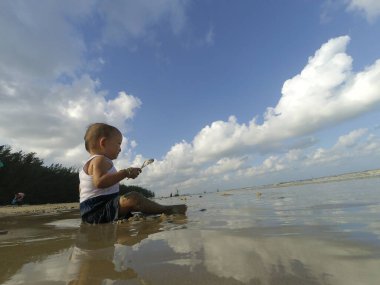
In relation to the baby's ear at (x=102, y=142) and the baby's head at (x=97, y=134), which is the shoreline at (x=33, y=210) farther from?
the baby's ear at (x=102, y=142)

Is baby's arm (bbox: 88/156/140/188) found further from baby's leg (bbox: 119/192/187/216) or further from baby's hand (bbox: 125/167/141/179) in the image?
baby's leg (bbox: 119/192/187/216)

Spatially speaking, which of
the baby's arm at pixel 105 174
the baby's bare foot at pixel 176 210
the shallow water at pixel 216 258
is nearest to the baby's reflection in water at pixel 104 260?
the shallow water at pixel 216 258

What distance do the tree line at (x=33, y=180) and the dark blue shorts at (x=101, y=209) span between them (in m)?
27.1

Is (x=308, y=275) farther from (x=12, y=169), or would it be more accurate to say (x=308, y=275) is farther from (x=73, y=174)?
(x=73, y=174)

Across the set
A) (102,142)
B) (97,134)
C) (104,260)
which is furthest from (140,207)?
(104,260)

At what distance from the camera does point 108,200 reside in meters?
4.05

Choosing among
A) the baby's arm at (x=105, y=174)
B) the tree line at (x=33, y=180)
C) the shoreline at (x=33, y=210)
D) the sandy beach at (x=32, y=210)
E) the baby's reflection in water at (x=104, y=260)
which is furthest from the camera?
the tree line at (x=33, y=180)

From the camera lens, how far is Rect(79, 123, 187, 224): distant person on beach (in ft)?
12.8

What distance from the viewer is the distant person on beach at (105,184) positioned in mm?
3912

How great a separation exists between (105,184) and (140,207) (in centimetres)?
75

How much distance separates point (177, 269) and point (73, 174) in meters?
41.5

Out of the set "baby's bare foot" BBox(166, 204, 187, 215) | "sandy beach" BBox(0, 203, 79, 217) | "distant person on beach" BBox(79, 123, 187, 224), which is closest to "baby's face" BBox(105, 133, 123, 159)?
Answer: "distant person on beach" BBox(79, 123, 187, 224)

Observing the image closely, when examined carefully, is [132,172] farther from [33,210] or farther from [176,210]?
[33,210]

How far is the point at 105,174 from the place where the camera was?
154 inches
